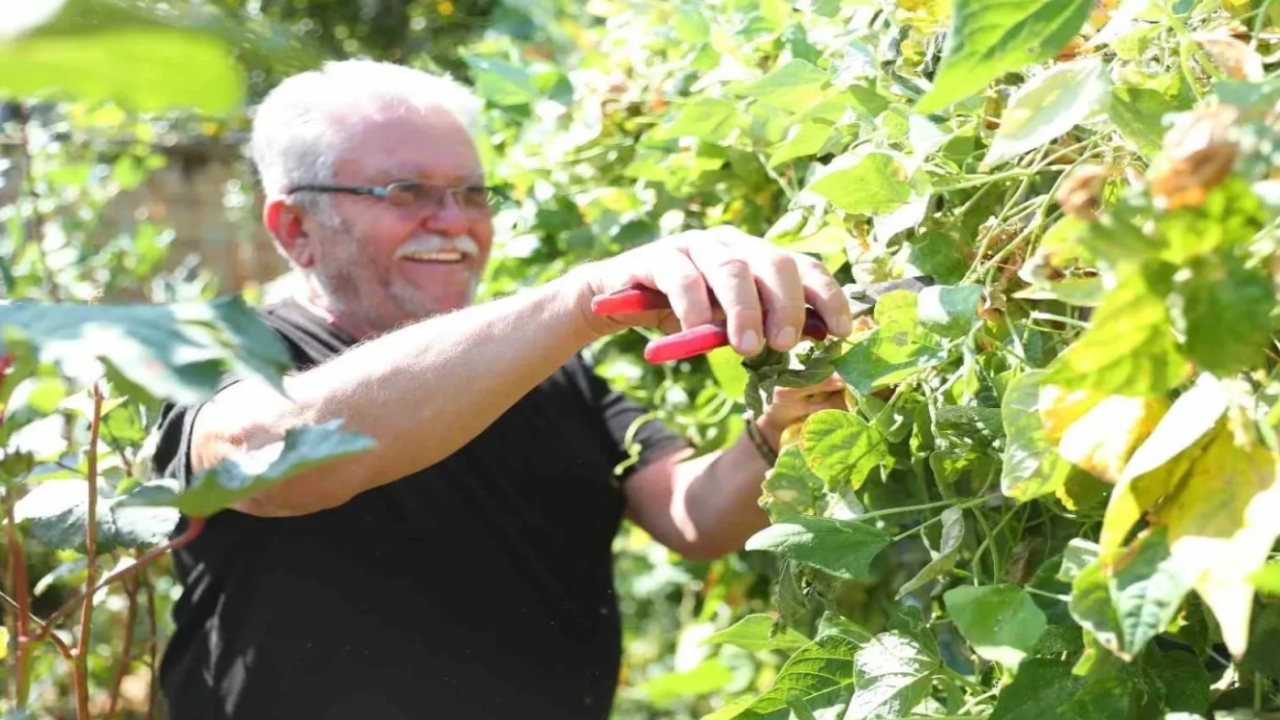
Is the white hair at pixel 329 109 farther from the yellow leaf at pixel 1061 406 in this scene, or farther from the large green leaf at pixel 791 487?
the yellow leaf at pixel 1061 406

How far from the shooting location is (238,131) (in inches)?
206

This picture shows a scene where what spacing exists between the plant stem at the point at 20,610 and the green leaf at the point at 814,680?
20.8 inches

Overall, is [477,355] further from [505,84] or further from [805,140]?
[505,84]

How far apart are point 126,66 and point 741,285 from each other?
31.0 inches

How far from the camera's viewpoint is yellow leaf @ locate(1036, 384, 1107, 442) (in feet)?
2.57

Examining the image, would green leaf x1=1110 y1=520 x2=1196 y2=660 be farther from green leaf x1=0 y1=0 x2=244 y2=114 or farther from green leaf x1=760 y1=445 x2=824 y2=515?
green leaf x1=0 y1=0 x2=244 y2=114

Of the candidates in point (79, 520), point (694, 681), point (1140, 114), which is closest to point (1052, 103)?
point (1140, 114)

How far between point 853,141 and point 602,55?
3.23 feet

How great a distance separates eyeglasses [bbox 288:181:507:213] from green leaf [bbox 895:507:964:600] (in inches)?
44.0

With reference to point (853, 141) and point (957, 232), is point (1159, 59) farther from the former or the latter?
point (853, 141)

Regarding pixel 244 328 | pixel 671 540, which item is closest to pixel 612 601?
pixel 671 540

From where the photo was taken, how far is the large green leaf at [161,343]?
568 mm

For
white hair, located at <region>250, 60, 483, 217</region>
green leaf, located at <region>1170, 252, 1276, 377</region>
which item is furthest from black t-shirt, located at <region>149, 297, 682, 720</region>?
green leaf, located at <region>1170, 252, 1276, 377</region>

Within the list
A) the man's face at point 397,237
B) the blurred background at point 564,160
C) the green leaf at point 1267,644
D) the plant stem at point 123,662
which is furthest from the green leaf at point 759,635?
the man's face at point 397,237
